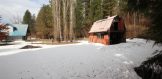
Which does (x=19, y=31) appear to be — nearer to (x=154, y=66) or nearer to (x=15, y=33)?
(x=15, y=33)

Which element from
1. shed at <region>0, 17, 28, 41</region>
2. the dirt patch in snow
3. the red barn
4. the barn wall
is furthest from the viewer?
shed at <region>0, 17, 28, 41</region>

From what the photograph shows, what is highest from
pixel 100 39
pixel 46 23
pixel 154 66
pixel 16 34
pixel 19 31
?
pixel 46 23

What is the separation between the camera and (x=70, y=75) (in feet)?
31.6

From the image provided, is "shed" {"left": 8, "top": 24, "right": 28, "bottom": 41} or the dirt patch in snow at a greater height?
"shed" {"left": 8, "top": 24, "right": 28, "bottom": 41}

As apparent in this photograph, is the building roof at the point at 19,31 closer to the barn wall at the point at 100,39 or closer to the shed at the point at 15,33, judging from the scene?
the shed at the point at 15,33

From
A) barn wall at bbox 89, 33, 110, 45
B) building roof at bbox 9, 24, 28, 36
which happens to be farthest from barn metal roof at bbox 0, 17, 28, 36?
barn wall at bbox 89, 33, 110, 45

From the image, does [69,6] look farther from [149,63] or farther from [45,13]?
[149,63]

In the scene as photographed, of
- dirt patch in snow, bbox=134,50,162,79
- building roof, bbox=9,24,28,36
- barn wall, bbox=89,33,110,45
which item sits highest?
building roof, bbox=9,24,28,36

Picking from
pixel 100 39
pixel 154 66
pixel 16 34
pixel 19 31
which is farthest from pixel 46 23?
pixel 154 66

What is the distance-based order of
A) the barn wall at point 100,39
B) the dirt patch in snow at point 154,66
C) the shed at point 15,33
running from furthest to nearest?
the shed at point 15,33 < the barn wall at point 100,39 < the dirt patch in snow at point 154,66

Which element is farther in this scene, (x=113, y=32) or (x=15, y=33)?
(x=15, y=33)

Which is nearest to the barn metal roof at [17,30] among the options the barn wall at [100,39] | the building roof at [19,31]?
the building roof at [19,31]

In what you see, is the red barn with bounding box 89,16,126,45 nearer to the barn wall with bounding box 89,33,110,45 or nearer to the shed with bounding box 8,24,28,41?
the barn wall with bounding box 89,33,110,45

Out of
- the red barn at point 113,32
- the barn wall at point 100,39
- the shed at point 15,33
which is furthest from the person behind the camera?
the shed at point 15,33
